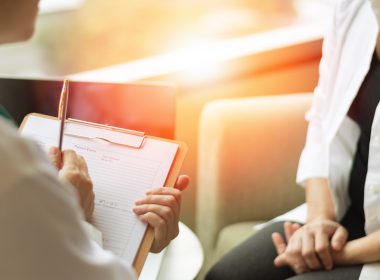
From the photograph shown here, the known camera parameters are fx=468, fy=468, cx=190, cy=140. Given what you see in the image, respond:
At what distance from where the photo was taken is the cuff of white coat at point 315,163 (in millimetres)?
1099

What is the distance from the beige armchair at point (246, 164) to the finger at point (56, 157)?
77 cm

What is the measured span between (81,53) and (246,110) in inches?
24.9

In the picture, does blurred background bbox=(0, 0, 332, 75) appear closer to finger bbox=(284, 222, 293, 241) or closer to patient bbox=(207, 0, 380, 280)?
patient bbox=(207, 0, 380, 280)

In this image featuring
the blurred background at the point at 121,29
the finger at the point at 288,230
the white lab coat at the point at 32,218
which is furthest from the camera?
the blurred background at the point at 121,29

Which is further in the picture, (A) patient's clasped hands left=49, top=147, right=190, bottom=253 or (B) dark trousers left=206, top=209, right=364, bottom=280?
(B) dark trousers left=206, top=209, right=364, bottom=280

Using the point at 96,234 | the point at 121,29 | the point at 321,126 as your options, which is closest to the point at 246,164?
the point at 321,126

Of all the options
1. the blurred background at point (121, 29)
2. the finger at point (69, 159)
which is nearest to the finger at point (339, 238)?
the finger at point (69, 159)

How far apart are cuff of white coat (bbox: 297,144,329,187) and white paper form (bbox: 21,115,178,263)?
472mm

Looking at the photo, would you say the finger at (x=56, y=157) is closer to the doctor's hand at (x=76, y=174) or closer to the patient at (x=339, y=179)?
the doctor's hand at (x=76, y=174)

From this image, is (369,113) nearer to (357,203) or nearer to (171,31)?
(357,203)

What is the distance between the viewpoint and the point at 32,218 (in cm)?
42

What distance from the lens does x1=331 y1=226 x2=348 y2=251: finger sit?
3.01ft

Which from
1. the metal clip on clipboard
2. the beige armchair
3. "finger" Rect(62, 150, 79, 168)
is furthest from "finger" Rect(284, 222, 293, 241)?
"finger" Rect(62, 150, 79, 168)

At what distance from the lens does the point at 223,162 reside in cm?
138
